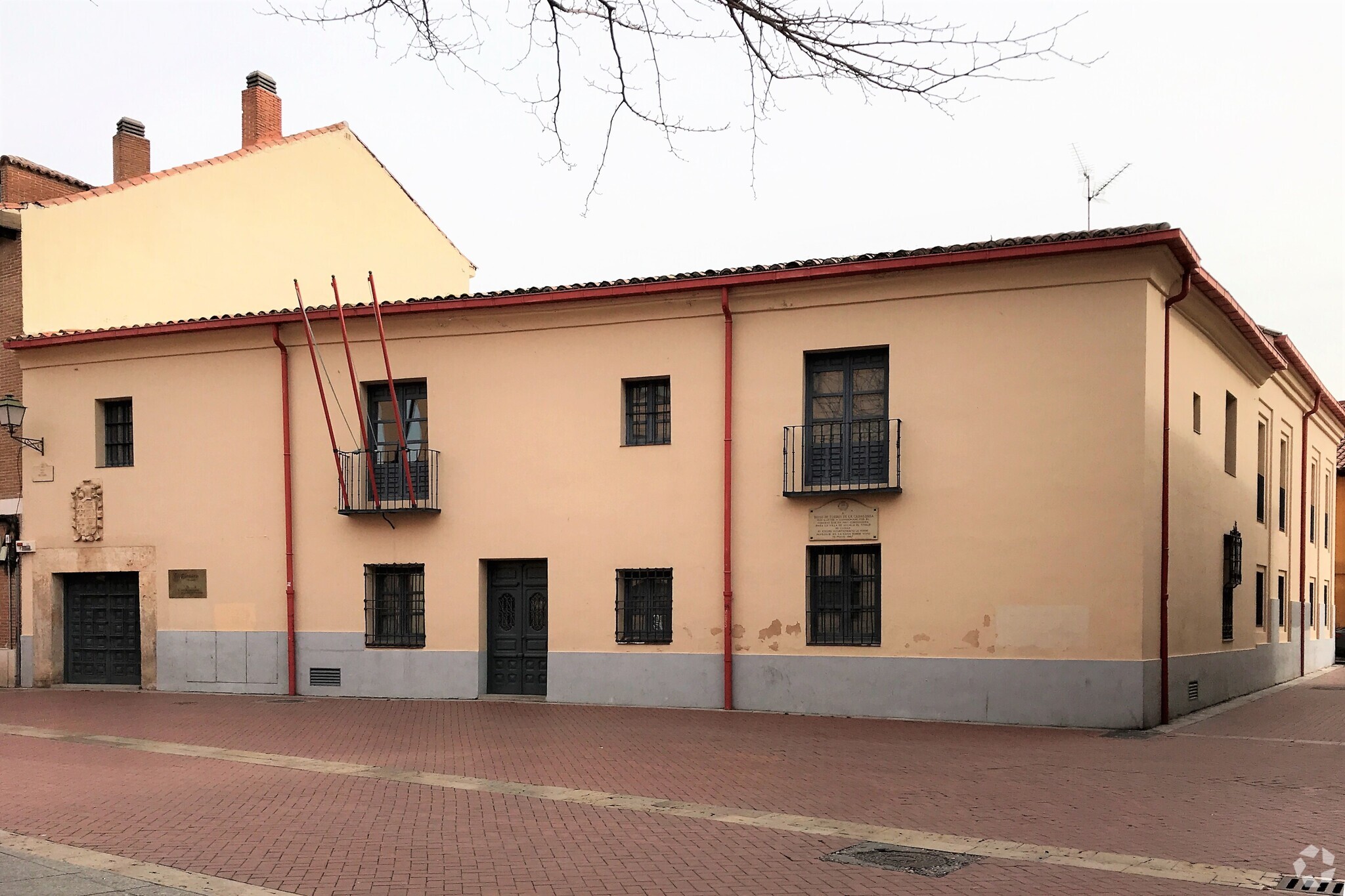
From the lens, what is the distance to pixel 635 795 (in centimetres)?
973

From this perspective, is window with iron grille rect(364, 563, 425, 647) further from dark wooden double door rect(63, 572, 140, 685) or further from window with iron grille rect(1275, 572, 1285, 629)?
window with iron grille rect(1275, 572, 1285, 629)

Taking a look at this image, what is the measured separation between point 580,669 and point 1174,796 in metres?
8.41

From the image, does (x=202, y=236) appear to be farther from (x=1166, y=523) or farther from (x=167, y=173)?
(x=1166, y=523)

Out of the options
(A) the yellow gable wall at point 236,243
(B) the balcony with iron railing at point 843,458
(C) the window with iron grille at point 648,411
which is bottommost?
(B) the balcony with iron railing at point 843,458

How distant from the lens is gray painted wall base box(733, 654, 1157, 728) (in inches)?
541

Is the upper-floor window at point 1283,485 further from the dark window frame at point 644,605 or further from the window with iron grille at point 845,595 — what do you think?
the dark window frame at point 644,605

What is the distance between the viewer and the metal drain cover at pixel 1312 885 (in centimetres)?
669

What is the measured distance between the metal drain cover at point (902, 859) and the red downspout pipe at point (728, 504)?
754cm

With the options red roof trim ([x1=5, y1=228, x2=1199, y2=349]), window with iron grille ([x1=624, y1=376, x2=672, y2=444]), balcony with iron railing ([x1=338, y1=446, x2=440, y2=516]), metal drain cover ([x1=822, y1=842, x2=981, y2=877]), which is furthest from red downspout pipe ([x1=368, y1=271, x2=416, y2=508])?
metal drain cover ([x1=822, y1=842, x2=981, y2=877])

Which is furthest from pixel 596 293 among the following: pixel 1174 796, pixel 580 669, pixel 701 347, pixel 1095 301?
pixel 1174 796

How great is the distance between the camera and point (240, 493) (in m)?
18.1

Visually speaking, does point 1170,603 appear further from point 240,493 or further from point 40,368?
point 40,368

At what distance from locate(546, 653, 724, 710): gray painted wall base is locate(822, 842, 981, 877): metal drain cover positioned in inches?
303

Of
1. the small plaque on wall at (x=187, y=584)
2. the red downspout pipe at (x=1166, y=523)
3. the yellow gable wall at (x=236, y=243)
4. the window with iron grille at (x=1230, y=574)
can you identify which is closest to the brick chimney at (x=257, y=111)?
the yellow gable wall at (x=236, y=243)
